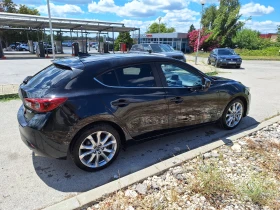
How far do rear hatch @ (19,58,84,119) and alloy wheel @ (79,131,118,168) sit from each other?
80cm

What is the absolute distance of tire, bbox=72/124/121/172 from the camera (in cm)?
279

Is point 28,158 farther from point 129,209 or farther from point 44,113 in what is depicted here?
point 129,209

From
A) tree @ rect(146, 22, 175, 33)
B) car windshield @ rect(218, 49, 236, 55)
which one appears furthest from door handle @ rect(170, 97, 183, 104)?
tree @ rect(146, 22, 175, 33)

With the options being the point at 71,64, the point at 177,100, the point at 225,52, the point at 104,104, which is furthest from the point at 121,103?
the point at 225,52

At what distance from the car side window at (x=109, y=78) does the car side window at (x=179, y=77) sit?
2.85 ft

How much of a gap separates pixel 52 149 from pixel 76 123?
18.1 inches

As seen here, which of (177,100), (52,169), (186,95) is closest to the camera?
(52,169)

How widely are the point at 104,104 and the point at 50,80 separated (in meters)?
0.81

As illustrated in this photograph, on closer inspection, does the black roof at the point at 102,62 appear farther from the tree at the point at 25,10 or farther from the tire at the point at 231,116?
the tree at the point at 25,10

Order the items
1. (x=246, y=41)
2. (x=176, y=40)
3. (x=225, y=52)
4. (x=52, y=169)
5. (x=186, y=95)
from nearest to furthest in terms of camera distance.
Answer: (x=52, y=169) < (x=186, y=95) < (x=225, y=52) < (x=246, y=41) < (x=176, y=40)

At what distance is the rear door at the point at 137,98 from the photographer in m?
2.89

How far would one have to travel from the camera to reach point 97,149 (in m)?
2.94

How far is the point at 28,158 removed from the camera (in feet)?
10.8

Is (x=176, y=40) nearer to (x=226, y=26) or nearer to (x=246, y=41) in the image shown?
(x=226, y=26)
